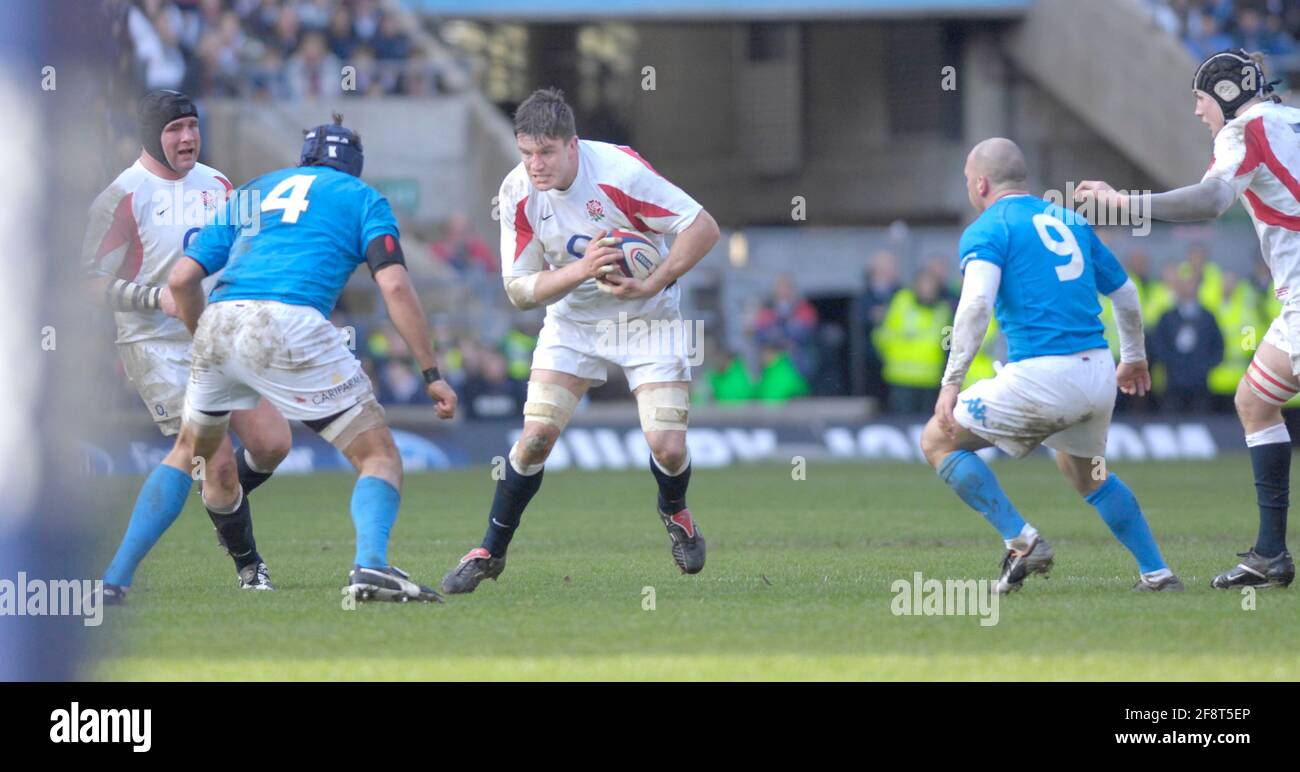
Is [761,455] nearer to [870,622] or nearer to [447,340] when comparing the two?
[447,340]

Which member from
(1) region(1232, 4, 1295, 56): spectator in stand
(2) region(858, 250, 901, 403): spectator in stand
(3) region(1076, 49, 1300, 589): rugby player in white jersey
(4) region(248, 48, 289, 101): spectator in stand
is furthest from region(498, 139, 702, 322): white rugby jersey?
(1) region(1232, 4, 1295, 56): spectator in stand

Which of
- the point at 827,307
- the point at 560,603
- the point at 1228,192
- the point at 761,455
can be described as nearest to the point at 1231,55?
the point at 1228,192

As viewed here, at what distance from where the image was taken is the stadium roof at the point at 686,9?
27656 millimetres

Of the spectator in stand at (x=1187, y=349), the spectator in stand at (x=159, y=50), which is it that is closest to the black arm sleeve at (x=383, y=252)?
the spectator in stand at (x=159, y=50)

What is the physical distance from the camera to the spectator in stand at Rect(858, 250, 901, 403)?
20.5 meters

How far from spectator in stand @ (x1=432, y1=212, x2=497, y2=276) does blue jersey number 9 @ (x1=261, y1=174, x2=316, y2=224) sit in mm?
14769

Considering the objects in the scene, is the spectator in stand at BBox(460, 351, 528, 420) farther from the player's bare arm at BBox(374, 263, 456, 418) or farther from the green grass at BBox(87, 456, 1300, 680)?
the player's bare arm at BBox(374, 263, 456, 418)

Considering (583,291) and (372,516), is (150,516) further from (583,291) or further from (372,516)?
(583,291)

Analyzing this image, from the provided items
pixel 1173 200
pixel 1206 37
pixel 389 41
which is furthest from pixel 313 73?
pixel 1173 200

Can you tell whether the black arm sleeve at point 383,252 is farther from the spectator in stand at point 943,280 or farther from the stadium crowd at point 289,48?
the stadium crowd at point 289,48

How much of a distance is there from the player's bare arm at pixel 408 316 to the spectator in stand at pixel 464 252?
1503cm
